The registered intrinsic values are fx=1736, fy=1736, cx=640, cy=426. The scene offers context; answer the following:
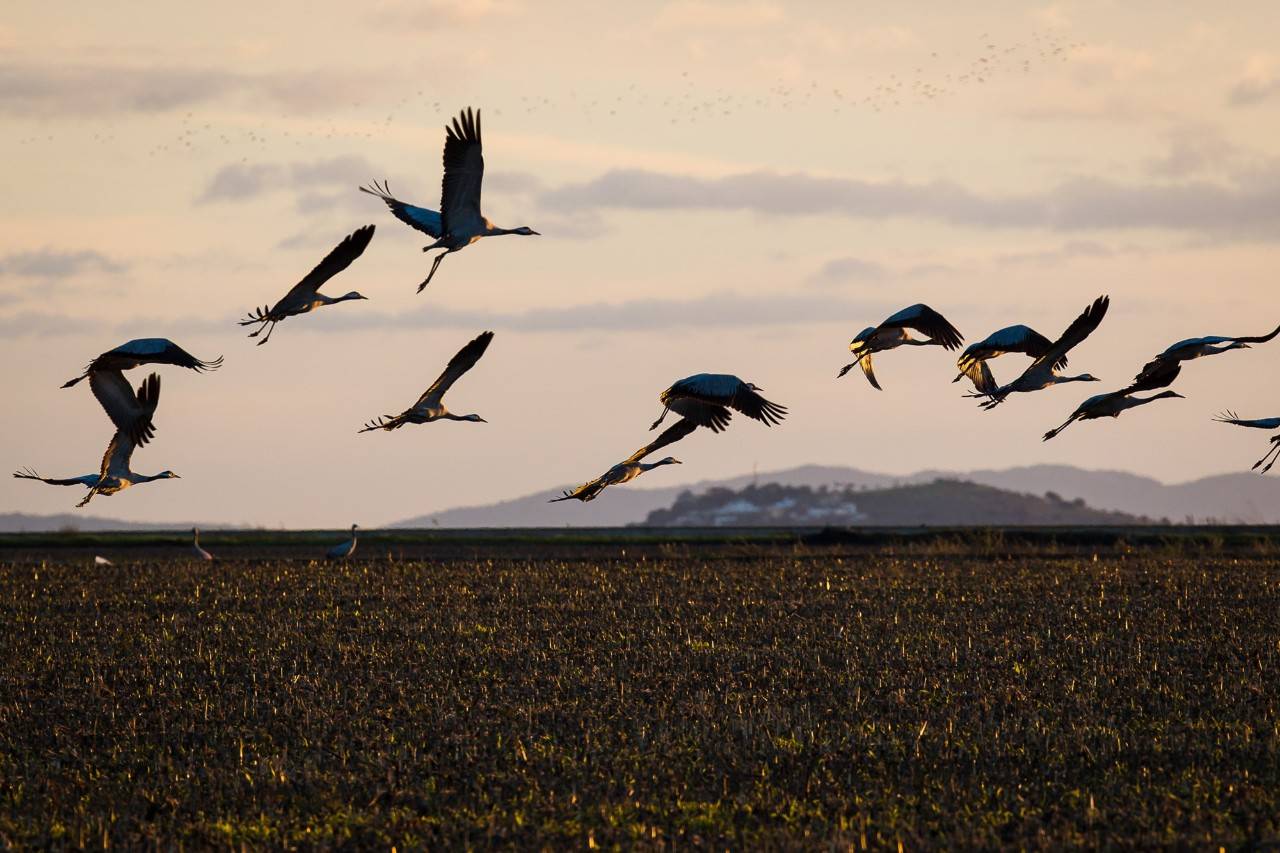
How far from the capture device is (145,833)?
1275 cm

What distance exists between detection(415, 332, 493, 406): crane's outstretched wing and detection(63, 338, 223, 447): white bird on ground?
3013mm

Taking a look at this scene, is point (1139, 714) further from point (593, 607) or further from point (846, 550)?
point (846, 550)

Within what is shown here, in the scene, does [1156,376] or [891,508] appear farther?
[891,508]

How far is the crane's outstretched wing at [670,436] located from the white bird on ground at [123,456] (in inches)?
248

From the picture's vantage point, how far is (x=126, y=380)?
20922mm

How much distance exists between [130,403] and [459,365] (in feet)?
13.9

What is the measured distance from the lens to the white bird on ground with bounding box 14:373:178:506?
2144cm

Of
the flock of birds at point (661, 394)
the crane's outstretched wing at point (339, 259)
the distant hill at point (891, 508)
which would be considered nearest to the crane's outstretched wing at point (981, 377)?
the flock of birds at point (661, 394)

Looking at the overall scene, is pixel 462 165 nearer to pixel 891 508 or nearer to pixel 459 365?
pixel 459 365

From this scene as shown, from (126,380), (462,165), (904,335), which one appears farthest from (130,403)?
(904,335)

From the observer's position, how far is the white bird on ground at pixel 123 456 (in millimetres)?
21438

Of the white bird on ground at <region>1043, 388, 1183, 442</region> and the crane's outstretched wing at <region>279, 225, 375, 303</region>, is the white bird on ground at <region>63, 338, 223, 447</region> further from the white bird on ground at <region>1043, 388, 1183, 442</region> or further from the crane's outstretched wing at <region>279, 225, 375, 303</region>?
the white bird on ground at <region>1043, 388, 1183, 442</region>

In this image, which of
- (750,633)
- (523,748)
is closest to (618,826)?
(523,748)

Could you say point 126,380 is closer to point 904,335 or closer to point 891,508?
point 904,335
